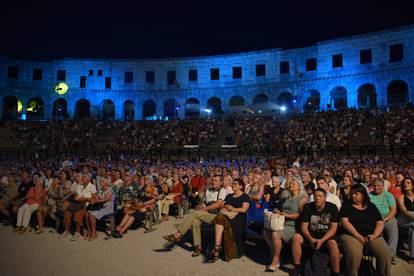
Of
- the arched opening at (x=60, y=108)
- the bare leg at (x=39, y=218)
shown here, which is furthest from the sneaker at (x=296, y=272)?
the arched opening at (x=60, y=108)

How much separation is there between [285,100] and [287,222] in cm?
4032

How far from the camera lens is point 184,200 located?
11945mm

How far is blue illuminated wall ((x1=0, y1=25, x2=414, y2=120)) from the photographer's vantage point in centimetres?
3791

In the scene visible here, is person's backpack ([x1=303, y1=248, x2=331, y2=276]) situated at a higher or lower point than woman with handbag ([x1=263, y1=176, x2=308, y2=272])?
lower

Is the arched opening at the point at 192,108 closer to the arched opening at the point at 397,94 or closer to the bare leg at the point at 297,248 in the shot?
the arched opening at the point at 397,94

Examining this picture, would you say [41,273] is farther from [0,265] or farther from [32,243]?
[32,243]

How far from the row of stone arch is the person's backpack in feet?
103

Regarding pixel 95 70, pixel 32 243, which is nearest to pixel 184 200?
pixel 32 243

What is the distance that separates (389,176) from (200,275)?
697cm

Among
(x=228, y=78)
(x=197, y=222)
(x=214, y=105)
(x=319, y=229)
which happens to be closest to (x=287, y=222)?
(x=319, y=229)

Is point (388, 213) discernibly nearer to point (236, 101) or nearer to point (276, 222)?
point (276, 222)

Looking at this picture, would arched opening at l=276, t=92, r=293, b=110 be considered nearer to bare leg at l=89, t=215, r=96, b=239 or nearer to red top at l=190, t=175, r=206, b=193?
red top at l=190, t=175, r=206, b=193

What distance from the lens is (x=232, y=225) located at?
7215mm

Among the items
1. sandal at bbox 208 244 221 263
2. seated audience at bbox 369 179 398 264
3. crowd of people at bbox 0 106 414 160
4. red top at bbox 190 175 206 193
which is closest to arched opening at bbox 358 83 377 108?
crowd of people at bbox 0 106 414 160
